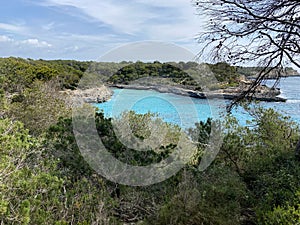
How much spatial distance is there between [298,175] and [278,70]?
2175 millimetres

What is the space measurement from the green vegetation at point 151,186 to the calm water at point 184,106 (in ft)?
1.67

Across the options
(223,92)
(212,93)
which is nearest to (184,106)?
(212,93)

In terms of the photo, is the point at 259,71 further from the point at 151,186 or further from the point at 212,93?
the point at 151,186

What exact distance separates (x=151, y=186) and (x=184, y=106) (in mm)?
3413

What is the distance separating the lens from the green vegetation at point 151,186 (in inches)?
108

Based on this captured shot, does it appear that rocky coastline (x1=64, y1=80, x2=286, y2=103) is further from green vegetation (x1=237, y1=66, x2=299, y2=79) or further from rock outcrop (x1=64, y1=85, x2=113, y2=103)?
rock outcrop (x1=64, y1=85, x2=113, y2=103)

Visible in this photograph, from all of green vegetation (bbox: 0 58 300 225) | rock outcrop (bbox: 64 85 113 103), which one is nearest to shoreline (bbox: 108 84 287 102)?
green vegetation (bbox: 0 58 300 225)

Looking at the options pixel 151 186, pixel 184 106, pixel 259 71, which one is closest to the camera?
pixel 151 186

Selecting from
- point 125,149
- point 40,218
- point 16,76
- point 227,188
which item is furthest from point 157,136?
point 16,76

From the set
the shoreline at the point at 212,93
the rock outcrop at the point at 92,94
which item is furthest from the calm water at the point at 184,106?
the rock outcrop at the point at 92,94

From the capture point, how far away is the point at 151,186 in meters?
4.17

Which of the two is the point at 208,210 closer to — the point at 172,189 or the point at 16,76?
the point at 172,189

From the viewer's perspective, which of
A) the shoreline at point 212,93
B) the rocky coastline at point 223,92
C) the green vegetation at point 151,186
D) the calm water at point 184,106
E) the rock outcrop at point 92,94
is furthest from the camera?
the rock outcrop at point 92,94

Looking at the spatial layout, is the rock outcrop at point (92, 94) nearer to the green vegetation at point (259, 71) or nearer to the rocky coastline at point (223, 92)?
the rocky coastline at point (223, 92)
